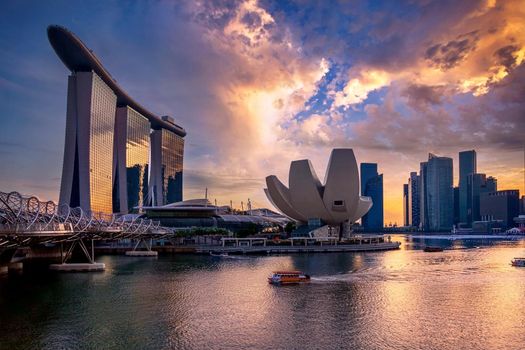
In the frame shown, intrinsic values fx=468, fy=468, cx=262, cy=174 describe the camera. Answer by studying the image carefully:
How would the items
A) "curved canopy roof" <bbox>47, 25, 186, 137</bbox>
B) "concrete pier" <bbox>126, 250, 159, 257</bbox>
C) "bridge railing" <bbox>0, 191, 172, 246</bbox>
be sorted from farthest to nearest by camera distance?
1. "curved canopy roof" <bbox>47, 25, 186, 137</bbox>
2. "concrete pier" <bbox>126, 250, 159, 257</bbox>
3. "bridge railing" <bbox>0, 191, 172, 246</bbox>

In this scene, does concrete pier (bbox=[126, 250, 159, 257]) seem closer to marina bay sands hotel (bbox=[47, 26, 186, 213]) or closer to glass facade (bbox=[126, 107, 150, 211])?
marina bay sands hotel (bbox=[47, 26, 186, 213])

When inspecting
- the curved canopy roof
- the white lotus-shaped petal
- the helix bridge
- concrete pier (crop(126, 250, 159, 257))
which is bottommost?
concrete pier (crop(126, 250, 159, 257))

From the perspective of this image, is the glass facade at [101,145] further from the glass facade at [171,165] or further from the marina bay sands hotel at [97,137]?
the glass facade at [171,165]

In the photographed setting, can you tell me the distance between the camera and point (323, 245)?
238ft

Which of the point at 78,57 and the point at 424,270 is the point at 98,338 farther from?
the point at 78,57

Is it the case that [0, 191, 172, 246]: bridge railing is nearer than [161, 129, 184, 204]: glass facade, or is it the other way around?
[0, 191, 172, 246]: bridge railing

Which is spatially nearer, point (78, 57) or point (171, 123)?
point (78, 57)

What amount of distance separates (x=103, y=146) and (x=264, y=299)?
8449 cm

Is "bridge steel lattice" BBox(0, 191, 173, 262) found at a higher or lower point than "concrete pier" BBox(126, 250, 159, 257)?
higher

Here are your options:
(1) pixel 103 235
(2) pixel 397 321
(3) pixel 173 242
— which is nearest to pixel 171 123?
(3) pixel 173 242

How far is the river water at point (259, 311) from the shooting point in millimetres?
19672

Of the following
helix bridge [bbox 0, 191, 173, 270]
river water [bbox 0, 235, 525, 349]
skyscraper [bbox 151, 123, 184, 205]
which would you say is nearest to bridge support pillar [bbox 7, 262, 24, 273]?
helix bridge [bbox 0, 191, 173, 270]

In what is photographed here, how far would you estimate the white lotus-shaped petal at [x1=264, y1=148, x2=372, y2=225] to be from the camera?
72.9m

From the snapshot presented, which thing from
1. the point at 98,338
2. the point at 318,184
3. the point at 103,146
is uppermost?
the point at 103,146
